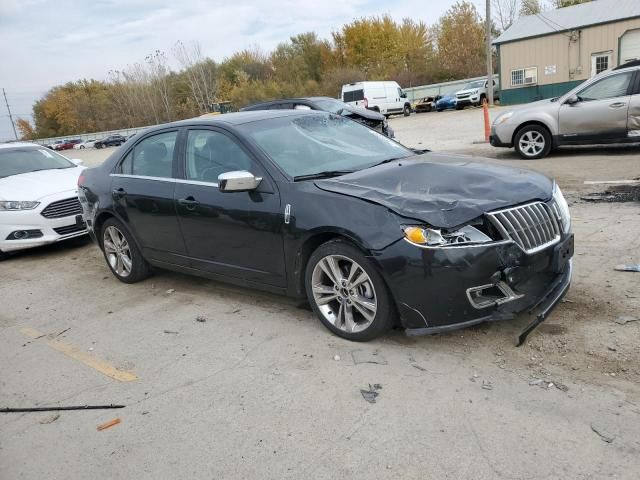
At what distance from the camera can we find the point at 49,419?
11.3ft

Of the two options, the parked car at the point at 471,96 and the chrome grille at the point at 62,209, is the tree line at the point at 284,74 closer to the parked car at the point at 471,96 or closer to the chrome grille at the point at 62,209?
the parked car at the point at 471,96

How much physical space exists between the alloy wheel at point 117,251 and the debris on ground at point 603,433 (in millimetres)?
4611

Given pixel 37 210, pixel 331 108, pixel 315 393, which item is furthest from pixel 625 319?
pixel 331 108

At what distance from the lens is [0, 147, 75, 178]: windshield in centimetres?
863

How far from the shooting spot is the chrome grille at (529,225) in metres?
3.38

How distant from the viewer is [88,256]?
7.61m

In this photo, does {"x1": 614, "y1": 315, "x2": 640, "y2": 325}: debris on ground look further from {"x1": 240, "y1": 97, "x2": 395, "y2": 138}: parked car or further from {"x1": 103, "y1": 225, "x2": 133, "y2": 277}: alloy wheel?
{"x1": 240, "y1": 97, "x2": 395, "y2": 138}: parked car

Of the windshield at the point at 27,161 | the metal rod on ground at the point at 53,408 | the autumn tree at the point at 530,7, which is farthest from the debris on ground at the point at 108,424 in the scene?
the autumn tree at the point at 530,7

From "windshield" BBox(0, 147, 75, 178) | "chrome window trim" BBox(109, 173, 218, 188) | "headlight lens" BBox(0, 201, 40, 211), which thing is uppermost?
"windshield" BBox(0, 147, 75, 178)

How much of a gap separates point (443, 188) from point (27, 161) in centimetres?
765

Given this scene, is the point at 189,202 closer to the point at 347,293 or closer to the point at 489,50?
the point at 347,293

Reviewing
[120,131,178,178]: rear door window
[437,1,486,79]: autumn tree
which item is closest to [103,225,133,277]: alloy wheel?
[120,131,178,178]: rear door window

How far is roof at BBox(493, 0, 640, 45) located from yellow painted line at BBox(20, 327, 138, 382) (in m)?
30.6

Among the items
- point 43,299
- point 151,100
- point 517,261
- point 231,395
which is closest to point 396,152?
point 517,261
